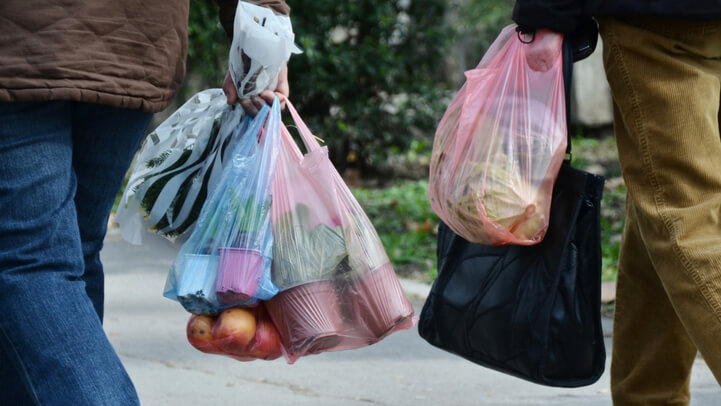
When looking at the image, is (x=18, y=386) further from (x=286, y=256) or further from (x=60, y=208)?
(x=286, y=256)

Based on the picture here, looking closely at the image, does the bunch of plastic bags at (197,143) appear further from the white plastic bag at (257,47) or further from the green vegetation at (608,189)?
the green vegetation at (608,189)

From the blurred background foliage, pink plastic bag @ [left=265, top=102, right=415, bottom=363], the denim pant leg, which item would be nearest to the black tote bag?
pink plastic bag @ [left=265, top=102, right=415, bottom=363]

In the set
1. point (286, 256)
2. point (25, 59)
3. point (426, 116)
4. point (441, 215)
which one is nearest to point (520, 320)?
point (441, 215)

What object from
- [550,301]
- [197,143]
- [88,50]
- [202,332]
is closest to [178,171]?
[197,143]

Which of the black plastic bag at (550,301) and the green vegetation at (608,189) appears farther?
the green vegetation at (608,189)

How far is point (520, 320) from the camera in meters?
2.51

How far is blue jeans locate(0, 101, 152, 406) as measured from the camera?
1939 millimetres

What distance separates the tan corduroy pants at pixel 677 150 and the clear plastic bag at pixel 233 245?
0.83 m

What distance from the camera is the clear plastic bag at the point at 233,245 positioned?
222cm

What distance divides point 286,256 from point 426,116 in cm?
584

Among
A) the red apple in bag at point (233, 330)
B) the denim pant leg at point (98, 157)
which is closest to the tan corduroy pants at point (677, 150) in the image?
the red apple in bag at point (233, 330)

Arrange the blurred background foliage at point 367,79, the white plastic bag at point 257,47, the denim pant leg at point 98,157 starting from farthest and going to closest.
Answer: the blurred background foliage at point 367,79 → the white plastic bag at point 257,47 → the denim pant leg at point 98,157

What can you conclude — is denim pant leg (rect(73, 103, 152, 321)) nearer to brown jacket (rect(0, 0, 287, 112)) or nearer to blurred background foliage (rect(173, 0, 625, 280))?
brown jacket (rect(0, 0, 287, 112))

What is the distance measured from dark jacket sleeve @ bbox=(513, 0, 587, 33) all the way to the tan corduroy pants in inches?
2.9
